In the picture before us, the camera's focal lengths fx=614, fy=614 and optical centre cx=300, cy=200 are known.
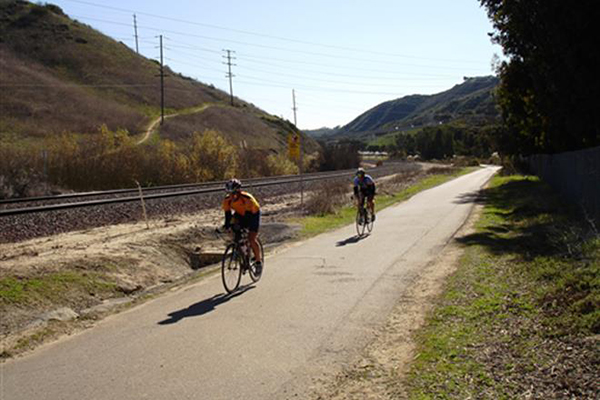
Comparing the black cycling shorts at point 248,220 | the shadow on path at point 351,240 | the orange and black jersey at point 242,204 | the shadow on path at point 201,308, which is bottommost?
the shadow on path at point 351,240

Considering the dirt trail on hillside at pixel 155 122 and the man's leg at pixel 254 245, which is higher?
the dirt trail on hillside at pixel 155 122

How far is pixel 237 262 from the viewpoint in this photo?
10.5 metres

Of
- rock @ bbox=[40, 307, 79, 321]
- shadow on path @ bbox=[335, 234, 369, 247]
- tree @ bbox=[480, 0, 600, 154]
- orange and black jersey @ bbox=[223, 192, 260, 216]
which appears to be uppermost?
tree @ bbox=[480, 0, 600, 154]

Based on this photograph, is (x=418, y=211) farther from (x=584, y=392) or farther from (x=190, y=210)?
(x=584, y=392)

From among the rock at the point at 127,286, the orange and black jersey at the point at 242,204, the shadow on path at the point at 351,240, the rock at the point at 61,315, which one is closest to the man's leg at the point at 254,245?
the orange and black jersey at the point at 242,204

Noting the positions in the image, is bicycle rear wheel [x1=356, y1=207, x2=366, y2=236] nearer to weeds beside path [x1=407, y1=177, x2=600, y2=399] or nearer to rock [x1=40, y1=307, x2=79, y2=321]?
weeds beside path [x1=407, y1=177, x2=600, y2=399]

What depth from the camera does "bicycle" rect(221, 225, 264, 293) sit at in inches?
397

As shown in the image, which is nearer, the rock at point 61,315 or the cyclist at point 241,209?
the rock at point 61,315

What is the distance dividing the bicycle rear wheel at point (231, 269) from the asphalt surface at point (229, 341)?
0.67ft

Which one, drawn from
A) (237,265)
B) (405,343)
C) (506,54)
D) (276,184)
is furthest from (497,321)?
(276,184)

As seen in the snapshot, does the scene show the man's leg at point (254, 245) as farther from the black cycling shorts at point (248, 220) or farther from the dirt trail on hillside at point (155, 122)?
the dirt trail on hillside at point (155, 122)

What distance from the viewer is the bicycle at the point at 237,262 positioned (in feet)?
33.1

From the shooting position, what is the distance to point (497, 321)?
754 cm

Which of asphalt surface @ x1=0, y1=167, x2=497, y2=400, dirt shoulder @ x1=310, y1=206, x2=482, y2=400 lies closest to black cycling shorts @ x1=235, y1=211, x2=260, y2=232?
asphalt surface @ x1=0, y1=167, x2=497, y2=400
